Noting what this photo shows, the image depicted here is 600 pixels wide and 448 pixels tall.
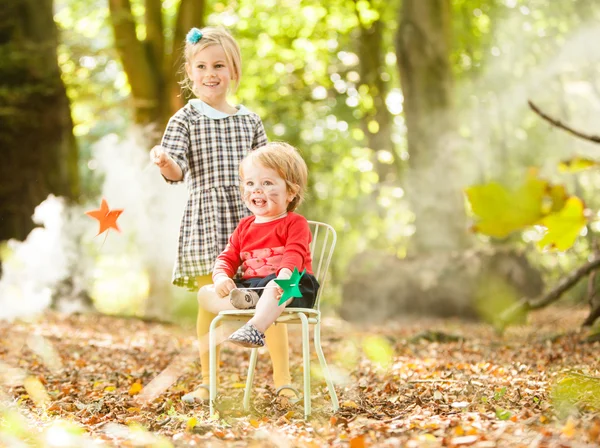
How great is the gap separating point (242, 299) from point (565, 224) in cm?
167

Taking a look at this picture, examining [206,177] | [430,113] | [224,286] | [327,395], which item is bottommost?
[327,395]

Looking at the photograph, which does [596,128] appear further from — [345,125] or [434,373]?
[434,373]

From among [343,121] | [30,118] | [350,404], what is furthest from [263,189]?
[343,121]

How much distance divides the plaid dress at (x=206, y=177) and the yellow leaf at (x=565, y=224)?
2.17 m

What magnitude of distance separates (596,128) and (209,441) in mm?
12026

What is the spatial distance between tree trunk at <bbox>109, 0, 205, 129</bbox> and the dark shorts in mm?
6788

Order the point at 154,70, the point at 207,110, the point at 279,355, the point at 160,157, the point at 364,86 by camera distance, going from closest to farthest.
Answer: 1. the point at 160,157
2. the point at 279,355
3. the point at 207,110
4. the point at 154,70
5. the point at 364,86

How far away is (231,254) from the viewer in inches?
125

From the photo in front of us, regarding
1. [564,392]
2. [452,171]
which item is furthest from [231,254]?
[452,171]

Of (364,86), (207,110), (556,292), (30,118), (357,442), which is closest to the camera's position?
(357,442)

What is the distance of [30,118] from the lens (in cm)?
831

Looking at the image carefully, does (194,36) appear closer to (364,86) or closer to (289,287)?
(289,287)

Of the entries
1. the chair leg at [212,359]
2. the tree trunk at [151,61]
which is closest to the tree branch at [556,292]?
the chair leg at [212,359]

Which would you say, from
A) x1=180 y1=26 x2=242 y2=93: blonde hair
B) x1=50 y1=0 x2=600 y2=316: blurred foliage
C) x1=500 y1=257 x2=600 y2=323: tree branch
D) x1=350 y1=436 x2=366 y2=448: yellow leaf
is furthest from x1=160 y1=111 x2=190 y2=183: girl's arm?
x1=50 y1=0 x2=600 y2=316: blurred foliage
